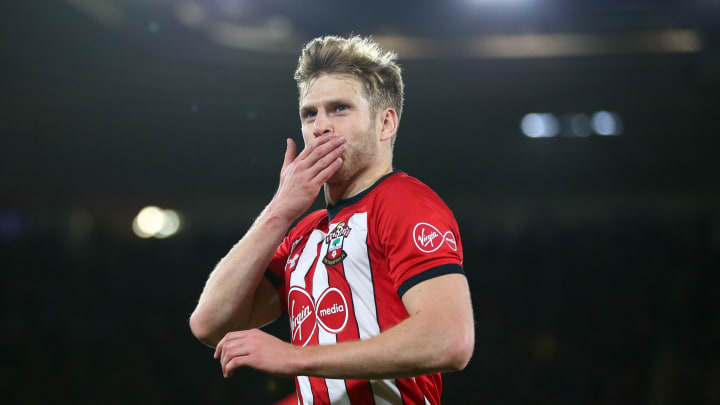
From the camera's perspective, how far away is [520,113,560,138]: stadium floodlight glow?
13.1 metres

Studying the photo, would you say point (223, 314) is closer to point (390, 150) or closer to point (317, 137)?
point (317, 137)

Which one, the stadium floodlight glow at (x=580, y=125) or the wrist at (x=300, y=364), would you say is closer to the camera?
the wrist at (x=300, y=364)

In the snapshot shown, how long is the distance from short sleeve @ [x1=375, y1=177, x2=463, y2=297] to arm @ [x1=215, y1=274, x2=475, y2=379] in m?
0.04

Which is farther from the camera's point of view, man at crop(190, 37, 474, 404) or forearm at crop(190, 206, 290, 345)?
forearm at crop(190, 206, 290, 345)

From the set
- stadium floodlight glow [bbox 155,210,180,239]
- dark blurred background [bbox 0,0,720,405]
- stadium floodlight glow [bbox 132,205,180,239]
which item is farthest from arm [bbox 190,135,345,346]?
stadium floodlight glow [bbox 132,205,180,239]

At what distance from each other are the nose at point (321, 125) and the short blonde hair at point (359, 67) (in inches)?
6.7

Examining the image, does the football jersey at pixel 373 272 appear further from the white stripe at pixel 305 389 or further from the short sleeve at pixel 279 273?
the short sleeve at pixel 279 273

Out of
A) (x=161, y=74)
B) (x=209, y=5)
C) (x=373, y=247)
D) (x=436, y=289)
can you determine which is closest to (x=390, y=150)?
(x=373, y=247)

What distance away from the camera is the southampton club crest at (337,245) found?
6.52 ft

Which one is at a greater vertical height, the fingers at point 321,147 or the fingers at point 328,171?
the fingers at point 321,147

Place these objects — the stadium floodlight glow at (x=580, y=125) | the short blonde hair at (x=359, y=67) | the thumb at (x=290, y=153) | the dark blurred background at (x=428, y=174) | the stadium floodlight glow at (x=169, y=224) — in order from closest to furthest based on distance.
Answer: the short blonde hair at (x=359, y=67), the thumb at (x=290, y=153), the dark blurred background at (x=428, y=174), the stadium floodlight glow at (x=580, y=125), the stadium floodlight glow at (x=169, y=224)

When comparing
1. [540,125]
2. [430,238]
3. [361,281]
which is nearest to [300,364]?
[361,281]

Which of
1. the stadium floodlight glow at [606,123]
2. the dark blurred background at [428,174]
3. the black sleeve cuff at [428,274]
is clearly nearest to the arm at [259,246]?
the black sleeve cuff at [428,274]

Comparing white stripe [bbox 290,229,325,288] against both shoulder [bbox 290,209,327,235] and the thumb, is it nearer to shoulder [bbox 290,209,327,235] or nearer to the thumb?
shoulder [bbox 290,209,327,235]
